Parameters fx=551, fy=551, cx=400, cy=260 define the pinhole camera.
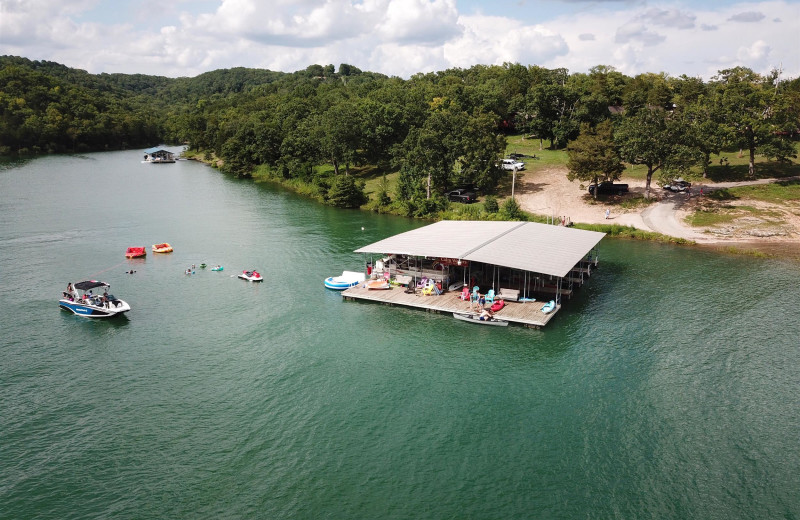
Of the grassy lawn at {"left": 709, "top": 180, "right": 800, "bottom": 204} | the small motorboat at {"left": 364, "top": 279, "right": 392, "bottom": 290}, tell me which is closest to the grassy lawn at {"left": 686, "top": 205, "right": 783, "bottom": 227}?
the grassy lawn at {"left": 709, "top": 180, "right": 800, "bottom": 204}

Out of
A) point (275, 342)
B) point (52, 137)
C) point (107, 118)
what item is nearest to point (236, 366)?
point (275, 342)

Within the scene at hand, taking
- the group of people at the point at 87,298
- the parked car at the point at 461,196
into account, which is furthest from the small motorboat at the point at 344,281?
the parked car at the point at 461,196

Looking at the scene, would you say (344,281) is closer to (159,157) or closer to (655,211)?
(655,211)

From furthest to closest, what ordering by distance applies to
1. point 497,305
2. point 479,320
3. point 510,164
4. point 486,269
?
point 510,164 < point 486,269 < point 497,305 < point 479,320

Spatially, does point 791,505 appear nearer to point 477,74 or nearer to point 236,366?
point 236,366

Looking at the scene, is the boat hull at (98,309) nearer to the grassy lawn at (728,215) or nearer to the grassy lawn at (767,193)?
the grassy lawn at (728,215)

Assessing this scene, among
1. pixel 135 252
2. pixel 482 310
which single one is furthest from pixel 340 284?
pixel 135 252
